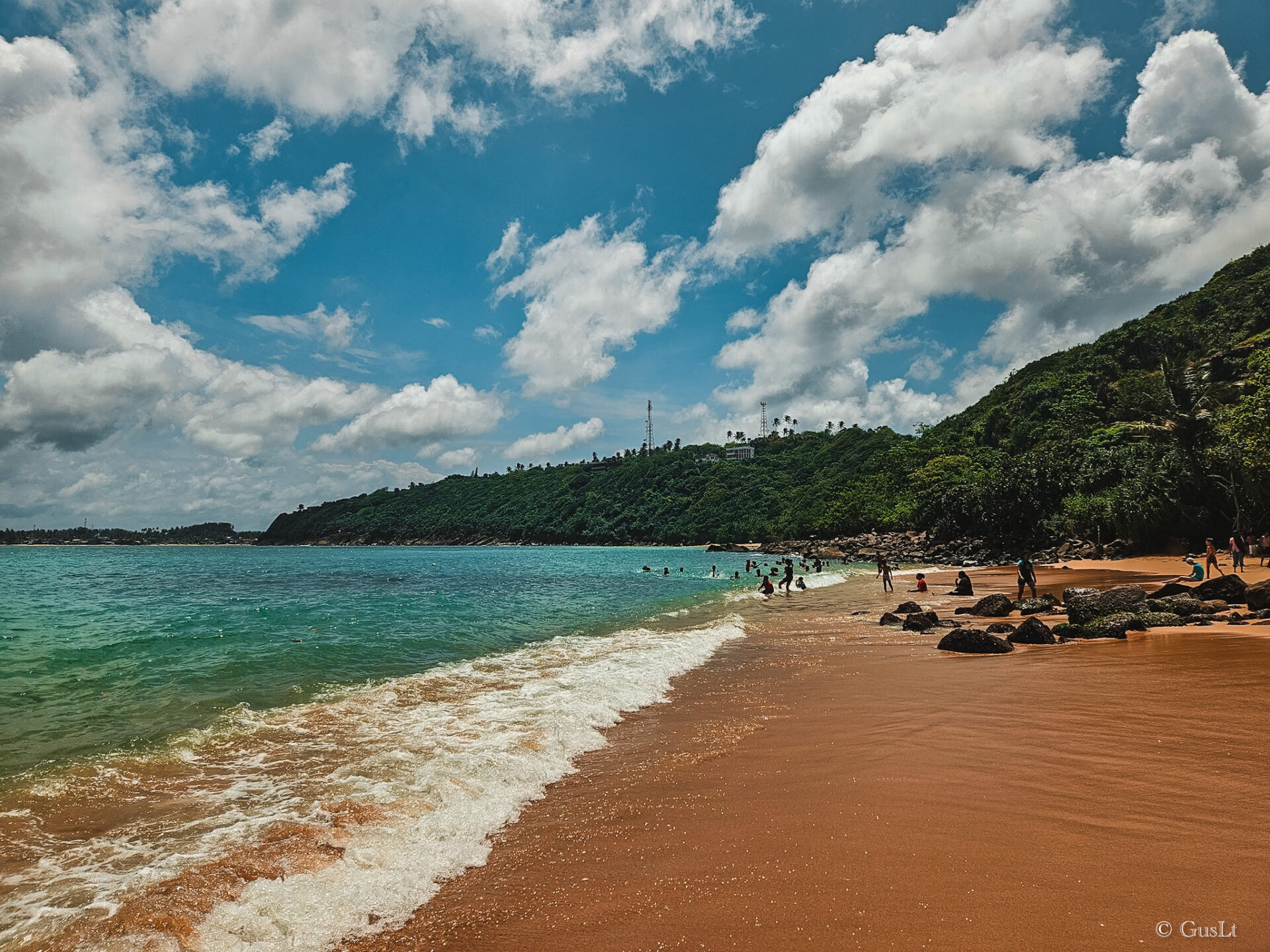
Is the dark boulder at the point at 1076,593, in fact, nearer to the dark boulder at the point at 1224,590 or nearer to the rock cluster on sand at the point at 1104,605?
the rock cluster on sand at the point at 1104,605

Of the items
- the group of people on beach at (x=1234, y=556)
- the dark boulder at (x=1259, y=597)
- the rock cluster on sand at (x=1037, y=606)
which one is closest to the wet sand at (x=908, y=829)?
the dark boulder at (x=1259, y=597)

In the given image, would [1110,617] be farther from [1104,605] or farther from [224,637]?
[224,637]

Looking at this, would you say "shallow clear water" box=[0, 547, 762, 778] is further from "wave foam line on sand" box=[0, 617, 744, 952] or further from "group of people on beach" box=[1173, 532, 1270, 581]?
"group of people on beach" box=[1173, 532, 1270, 581]

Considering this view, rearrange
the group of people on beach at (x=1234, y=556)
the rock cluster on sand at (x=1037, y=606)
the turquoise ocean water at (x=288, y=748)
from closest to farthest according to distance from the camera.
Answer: the turquoise ocean water at (x=288, y=748)
the rock cluster on sand at (x=1037, y=606)
the group of people on beach at (x=1234, y=556)

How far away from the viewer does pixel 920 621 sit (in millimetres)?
16984

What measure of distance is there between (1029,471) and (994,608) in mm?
40311

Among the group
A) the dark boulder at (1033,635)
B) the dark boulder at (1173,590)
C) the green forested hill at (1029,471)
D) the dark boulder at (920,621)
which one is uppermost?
the green forested hill at (1029,471)

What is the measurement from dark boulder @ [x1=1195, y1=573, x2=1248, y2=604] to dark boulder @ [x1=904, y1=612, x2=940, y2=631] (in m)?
6.62

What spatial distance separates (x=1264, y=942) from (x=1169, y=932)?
15.2 inches

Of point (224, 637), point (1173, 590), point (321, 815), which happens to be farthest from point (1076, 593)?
point (224, 637)

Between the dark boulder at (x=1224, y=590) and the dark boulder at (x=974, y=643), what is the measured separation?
25.0 feet

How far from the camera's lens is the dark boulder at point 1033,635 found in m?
13.5

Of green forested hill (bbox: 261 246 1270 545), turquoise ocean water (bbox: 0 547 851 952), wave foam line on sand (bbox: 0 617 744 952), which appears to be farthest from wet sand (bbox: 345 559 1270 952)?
green forested hill (bbox: 261 246 1270 545)

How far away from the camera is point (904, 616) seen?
62.3ft
